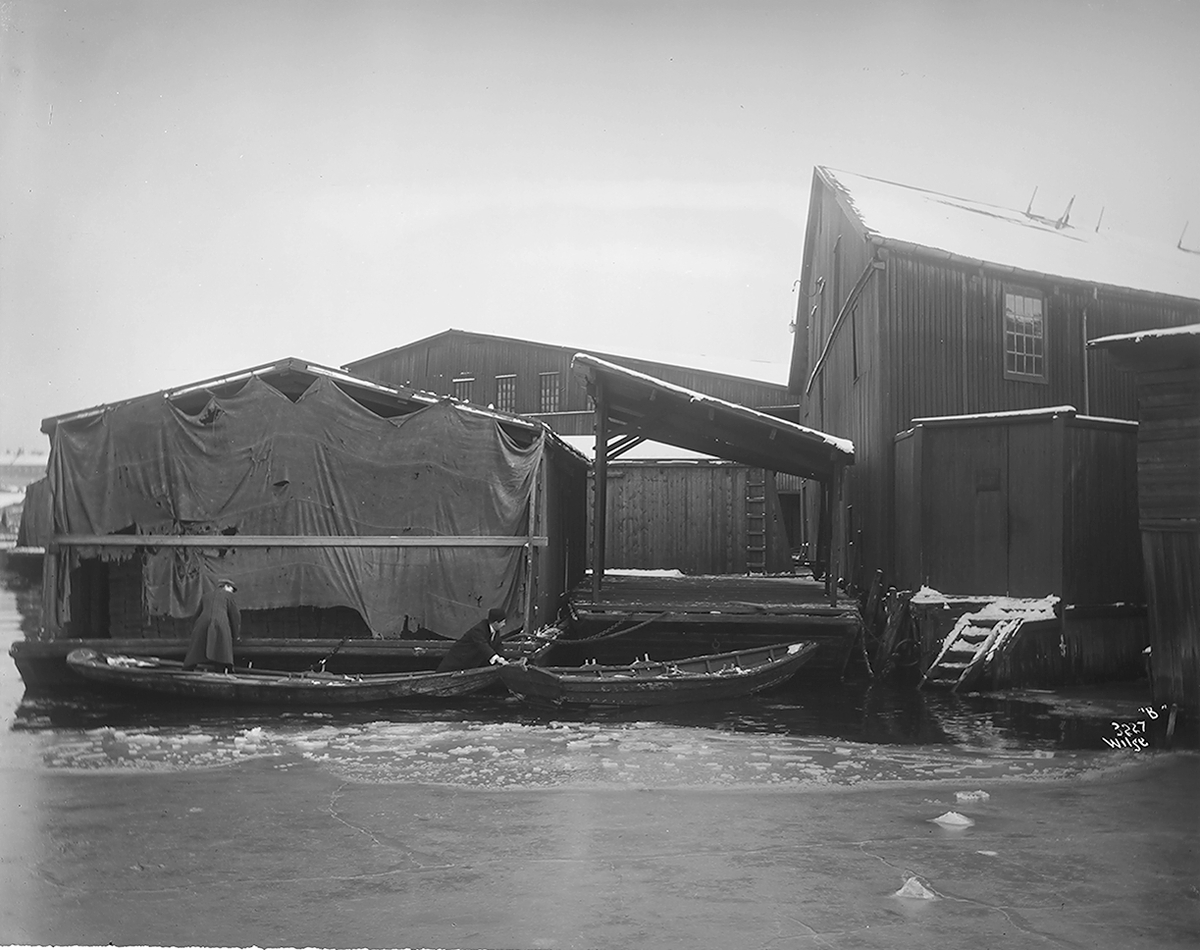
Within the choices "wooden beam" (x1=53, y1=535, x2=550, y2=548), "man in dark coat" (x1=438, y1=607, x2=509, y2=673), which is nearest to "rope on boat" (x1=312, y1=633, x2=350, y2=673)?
"wooden beam" (x1=53, y1=535, x2=550, y2=548)

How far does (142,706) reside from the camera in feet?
38.3

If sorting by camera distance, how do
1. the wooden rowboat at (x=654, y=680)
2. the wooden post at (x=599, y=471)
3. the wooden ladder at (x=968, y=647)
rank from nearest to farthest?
1. the wooden rowboat at (x=654, y=680)
2. the wooden ladder at (x=968, y=647)
3. the wooden post at (x=599, y=471)

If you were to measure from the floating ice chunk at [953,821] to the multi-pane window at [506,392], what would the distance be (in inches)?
967

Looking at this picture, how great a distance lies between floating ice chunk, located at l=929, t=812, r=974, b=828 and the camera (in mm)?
6621

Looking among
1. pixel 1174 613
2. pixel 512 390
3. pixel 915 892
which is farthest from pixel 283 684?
pixel 512 390

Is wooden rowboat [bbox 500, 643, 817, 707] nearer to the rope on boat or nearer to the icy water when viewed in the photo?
the icy water

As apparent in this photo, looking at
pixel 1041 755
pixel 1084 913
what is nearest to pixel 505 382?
pixel 1041 755

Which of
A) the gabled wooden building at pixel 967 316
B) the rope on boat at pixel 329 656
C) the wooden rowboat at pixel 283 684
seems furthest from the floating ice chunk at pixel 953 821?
the gabled wooden building at pixel 967 316

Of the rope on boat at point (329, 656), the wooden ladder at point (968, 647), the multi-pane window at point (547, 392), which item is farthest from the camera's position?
the multi-pane window at point (547, 392)

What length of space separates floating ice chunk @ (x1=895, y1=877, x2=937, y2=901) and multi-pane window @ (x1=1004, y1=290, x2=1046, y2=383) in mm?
13694

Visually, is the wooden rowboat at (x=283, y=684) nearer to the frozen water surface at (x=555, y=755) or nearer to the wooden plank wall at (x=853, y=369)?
the frozen water surface at (x=555, y=755)

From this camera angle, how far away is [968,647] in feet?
41.8

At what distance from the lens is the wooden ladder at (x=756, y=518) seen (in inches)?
1022

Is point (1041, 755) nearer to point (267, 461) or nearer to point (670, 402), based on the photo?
point (670, 402)
